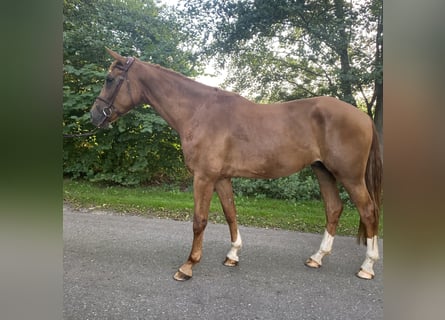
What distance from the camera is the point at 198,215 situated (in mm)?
2686

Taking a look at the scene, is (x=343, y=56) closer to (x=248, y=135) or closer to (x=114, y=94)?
(x=248, y=135)

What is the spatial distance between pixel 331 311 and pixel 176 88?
2346 millimetres

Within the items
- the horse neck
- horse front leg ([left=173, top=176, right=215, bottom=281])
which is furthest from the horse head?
horse front leg ([left=173, top=176, right=215, bottom=281])

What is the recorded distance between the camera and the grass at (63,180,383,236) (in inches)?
137

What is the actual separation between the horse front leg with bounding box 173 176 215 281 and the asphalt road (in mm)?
95

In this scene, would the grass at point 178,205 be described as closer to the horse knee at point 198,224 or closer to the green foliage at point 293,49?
the horse knee at point 198,224

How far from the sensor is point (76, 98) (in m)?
3.39

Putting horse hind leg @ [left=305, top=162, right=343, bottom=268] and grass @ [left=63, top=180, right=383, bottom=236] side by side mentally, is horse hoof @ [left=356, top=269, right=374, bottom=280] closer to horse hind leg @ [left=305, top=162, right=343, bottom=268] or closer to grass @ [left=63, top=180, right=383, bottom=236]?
horse hind leg @ [left=305, top=162, right=343, bottom=268]

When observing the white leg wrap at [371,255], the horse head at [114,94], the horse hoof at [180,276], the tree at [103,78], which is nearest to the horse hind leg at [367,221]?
the white leg wrap at [371,255]

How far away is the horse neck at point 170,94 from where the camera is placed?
108 inches

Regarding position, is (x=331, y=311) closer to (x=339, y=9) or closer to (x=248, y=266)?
(x=248, y=266)

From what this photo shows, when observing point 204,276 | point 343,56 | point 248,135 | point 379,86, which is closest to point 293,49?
point 343,56

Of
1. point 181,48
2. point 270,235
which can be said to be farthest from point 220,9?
point 270,235
